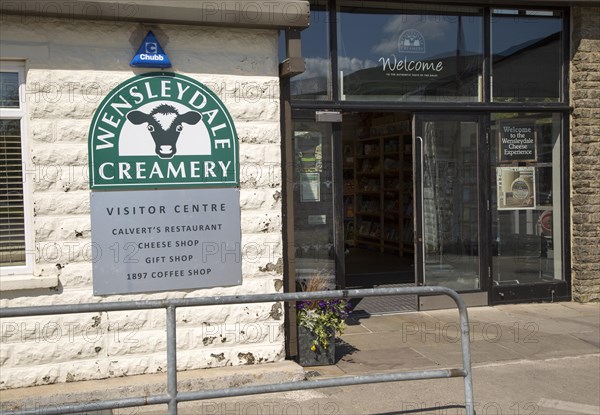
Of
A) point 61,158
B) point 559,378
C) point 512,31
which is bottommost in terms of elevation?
point 559,378

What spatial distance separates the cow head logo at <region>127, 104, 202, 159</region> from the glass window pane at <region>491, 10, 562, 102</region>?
494 centimetres

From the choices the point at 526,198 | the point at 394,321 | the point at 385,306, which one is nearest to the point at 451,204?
the point at 526,198

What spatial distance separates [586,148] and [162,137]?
20.0 feet

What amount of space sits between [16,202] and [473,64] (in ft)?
19.8

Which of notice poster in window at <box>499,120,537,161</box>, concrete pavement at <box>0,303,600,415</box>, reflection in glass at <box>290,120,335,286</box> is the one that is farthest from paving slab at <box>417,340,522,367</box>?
notice poster in window at <box>499,120,537,161</box>

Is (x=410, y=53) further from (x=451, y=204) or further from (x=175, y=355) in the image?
(x=175, y=355)

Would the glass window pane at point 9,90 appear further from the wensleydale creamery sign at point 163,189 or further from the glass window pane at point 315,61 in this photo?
the glass window pane at point 315,61

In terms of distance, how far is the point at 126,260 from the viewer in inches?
221

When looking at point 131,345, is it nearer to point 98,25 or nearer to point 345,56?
point 98,25

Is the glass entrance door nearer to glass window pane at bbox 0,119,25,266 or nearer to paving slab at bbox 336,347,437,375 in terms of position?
paving slab at bbox 336,347,437,375

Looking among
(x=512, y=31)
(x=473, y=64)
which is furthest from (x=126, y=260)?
(x=512, y=31)

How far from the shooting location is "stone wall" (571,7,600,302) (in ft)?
29.6

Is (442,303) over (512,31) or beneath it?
beneath

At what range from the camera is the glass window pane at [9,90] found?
5441 millimetres
